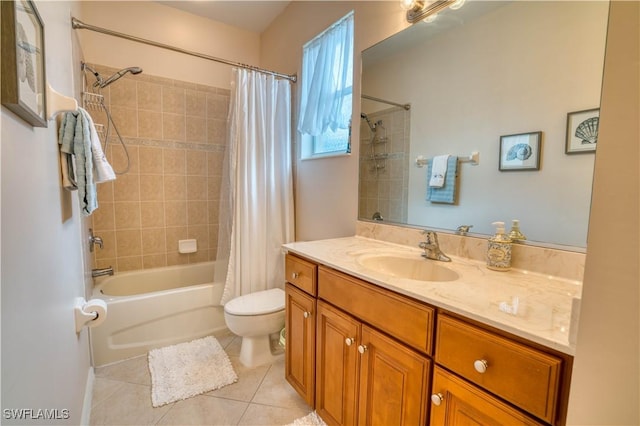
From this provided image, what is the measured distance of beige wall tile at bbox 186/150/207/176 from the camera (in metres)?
2.67

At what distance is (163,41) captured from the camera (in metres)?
2.44

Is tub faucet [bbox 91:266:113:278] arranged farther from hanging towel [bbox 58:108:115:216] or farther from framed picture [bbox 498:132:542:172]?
framed picture [bbox 498:132:542:172]

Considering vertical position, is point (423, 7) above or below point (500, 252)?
above

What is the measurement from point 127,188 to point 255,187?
1.17 meters

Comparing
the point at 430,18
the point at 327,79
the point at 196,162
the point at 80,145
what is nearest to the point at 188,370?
the point at 80,145

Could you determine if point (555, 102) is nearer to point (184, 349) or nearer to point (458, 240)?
point (458, 240)

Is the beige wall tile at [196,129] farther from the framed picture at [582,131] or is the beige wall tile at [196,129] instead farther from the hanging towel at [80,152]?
the framed picture at [582,131]

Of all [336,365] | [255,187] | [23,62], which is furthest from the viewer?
[255,187]

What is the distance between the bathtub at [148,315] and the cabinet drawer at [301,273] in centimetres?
102

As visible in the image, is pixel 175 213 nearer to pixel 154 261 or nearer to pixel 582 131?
pixel 154 261

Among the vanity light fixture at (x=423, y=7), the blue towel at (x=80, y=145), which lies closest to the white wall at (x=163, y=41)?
the blue towel at (x=80, y=145)

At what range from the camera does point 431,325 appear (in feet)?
2.78

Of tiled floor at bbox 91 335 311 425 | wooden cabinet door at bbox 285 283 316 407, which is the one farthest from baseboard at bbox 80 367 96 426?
wooden cabinet door at bbox 285 283 316 407

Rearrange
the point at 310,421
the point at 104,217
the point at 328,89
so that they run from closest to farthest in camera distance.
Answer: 1. the point at 310,421
2. the point at 328,89
3. the point at 104,217
